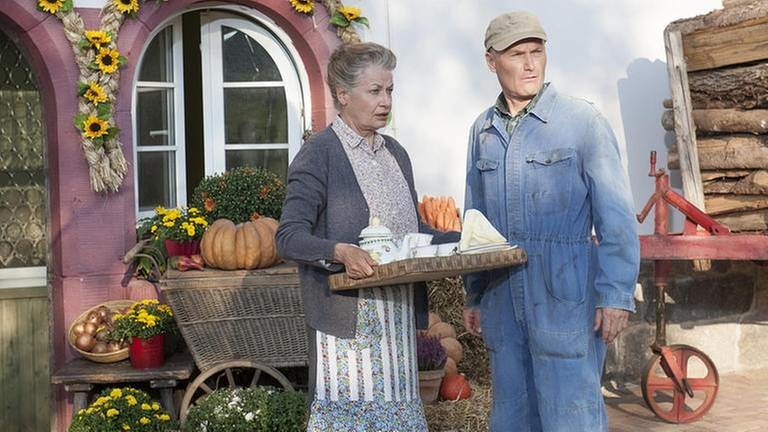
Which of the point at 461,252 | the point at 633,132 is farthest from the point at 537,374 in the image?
the point at 633,132

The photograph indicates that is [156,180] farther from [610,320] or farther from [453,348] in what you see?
[610,320]

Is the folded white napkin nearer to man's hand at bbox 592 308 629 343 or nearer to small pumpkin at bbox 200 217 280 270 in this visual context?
man's hand at bbox 592 308 629 343

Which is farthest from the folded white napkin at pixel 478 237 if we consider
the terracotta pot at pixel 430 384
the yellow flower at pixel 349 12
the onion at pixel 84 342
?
the yellow flower at pixel 349 12

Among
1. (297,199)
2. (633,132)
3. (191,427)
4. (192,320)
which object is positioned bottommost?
(191,427)

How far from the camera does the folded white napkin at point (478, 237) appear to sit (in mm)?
3871

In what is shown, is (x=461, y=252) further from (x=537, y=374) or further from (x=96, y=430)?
(x=96, y=430)

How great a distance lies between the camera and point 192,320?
6.32 m

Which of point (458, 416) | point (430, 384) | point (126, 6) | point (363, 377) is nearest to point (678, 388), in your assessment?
point (458, 416)

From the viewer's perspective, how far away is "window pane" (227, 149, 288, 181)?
25.2 ft

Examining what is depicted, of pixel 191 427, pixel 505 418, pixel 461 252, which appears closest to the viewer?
pixel 461 252

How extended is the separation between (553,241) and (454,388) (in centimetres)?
263

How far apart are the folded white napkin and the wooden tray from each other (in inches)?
1.5

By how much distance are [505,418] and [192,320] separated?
2574mm

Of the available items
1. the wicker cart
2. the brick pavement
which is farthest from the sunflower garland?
the brick pavement
